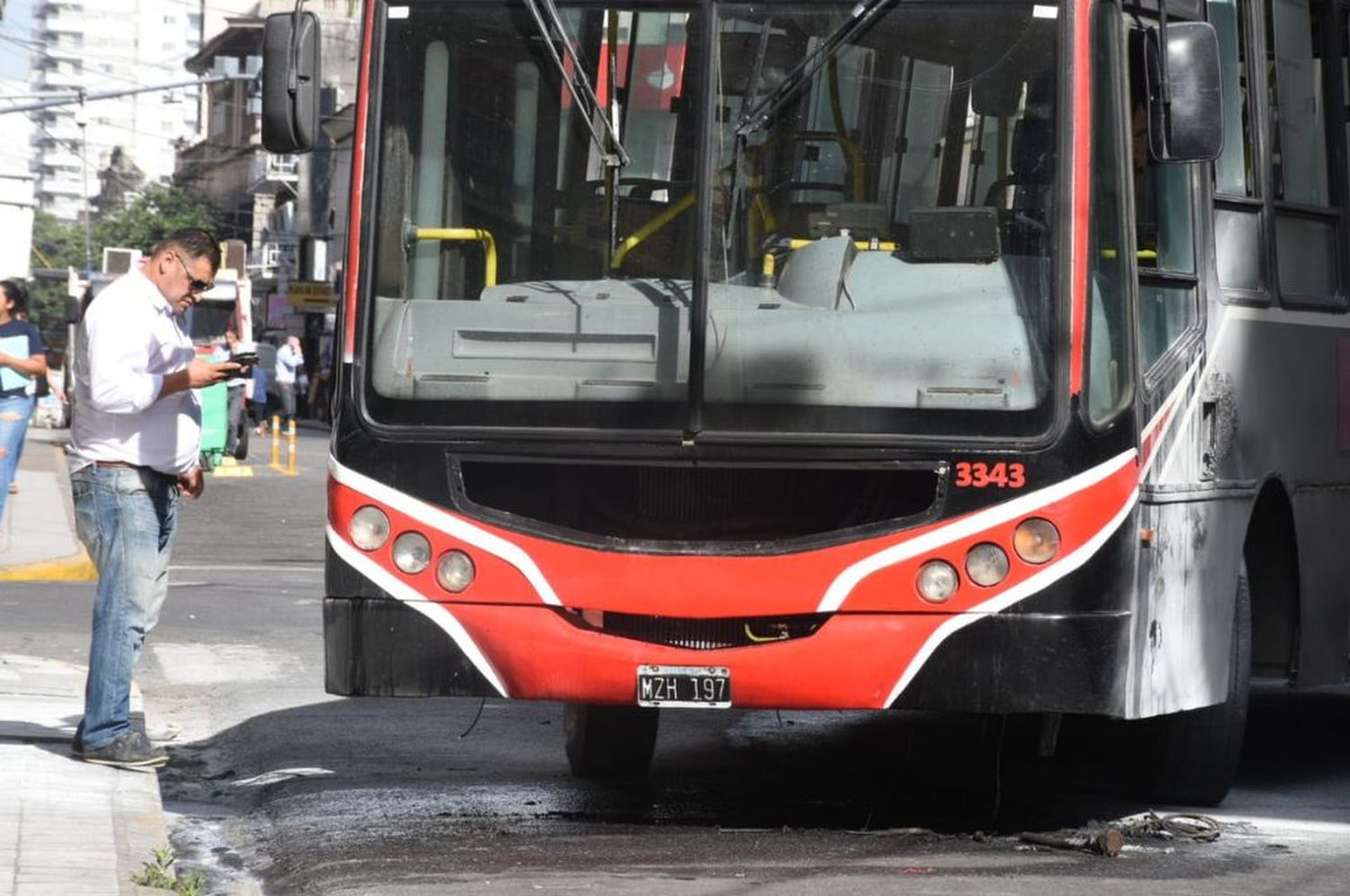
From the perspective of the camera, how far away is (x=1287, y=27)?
9.57 meters

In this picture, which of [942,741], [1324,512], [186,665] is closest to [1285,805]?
[1324,512]

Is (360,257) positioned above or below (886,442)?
above

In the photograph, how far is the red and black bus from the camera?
772 centimetres

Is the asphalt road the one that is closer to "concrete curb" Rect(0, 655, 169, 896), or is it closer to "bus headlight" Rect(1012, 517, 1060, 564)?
"concrete curb" Rect(0, 655, 169, 896)

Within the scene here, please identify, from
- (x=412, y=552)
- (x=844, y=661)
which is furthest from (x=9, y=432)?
(x=844, y=661)

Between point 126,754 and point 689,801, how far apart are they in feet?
6.43

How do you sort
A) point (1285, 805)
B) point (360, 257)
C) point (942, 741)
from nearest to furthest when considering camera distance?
point (360, 257), point (1285, 805), point (942, 741)

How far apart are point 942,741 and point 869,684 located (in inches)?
125

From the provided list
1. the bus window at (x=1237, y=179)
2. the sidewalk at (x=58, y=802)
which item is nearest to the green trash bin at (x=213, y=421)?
the sidewalk at (x=58, y=802)

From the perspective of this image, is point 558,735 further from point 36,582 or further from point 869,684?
point 36,582

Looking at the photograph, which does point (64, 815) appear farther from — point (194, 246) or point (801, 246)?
point (801, 246)

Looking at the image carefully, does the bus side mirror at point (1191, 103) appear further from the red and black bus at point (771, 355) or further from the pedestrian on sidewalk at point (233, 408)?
the pedestrian on sidewalk at point (233, 408)

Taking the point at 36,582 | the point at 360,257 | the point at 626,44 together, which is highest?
the point at 626,44

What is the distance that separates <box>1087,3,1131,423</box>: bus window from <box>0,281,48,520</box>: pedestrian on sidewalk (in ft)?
36.4
